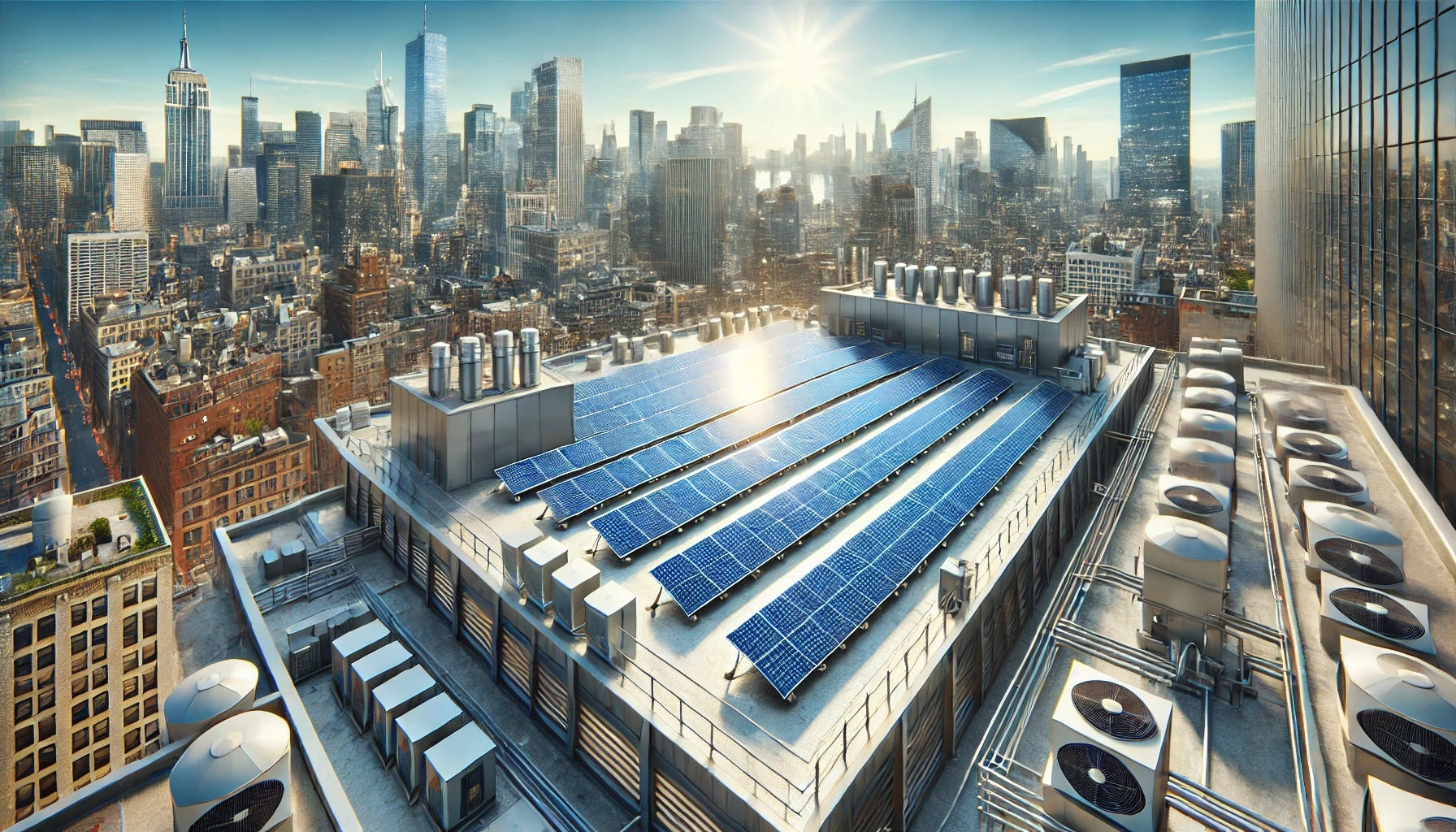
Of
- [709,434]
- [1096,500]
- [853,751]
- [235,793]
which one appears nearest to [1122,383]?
[1096,500]

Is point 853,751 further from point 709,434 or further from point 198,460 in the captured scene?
point 198,460

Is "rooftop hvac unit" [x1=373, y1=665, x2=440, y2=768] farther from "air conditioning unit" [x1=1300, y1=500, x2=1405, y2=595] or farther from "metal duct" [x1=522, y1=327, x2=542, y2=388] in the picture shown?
"air conditioning unit" [x1=1300, y1=500, x2=1405, y2=595]

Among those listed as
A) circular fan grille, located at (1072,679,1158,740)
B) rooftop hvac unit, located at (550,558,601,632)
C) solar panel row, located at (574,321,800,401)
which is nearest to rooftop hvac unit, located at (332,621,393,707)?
rooftop hvac unit, located at (550,558,601,632)

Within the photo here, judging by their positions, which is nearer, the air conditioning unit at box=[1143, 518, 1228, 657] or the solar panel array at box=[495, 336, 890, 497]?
the air conditioning unit at box=[1143, 518, 1228, 657]

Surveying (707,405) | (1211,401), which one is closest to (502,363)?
(707,405)

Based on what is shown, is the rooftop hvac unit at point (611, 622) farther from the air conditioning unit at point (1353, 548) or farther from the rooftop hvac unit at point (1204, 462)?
the rooftop hvac unit at point (1204, 462)

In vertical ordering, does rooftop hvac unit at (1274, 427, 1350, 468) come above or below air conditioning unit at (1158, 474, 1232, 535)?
above

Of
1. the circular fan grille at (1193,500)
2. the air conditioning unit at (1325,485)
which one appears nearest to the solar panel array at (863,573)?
the circular fan grille at (1193,500)

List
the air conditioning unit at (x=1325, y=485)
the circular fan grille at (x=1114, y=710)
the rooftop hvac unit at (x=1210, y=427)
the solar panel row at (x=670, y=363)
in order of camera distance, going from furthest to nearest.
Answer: the solar panel row at (x=670, y=363) → the rooftop hvac unit at (x=1210, y=427) → the air conditioning unit at (x=1325, y=485) → the circular fan grille at (x=1114, y=710)

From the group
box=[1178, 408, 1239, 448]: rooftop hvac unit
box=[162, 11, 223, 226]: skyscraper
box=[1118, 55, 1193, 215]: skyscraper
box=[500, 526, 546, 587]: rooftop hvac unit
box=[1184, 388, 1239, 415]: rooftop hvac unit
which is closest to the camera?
box=[500, 526, 546, 587]: rooftop hvac unit
